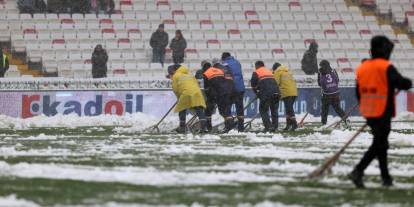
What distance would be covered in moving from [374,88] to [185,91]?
12.1 meters

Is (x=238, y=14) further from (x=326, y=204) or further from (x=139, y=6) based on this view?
(x=326, y=204)

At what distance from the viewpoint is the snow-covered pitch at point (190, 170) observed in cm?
1077

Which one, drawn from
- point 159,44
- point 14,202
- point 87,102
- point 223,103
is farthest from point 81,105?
point 14,202

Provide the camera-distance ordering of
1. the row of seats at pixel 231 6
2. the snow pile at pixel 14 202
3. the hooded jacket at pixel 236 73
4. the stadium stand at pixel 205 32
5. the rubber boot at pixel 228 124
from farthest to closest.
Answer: the row of seats at pixel 231 6 → the stadium stand at pixel 205 32 → the hooded jacket at pixel 236 73 → the rubber boot at pixel 228 124 → the snow pile at pixel 14 202

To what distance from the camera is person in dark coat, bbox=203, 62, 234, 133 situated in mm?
24547

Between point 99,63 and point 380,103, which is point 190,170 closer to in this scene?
point 380,103

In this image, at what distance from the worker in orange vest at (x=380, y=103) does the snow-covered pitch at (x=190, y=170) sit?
0.83 feet

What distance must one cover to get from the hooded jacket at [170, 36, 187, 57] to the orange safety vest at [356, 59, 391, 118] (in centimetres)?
2375

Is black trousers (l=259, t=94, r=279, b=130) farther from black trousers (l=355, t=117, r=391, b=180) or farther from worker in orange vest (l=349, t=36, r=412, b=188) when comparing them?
black trousers (l=355, t=117, r=391, b=180)

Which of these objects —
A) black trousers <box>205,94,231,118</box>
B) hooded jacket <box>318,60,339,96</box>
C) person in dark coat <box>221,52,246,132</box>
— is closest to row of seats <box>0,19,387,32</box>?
hooded jacket <box>318,60,339,96</box>

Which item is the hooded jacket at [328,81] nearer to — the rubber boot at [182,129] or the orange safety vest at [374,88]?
the rubber boot at [182,129]

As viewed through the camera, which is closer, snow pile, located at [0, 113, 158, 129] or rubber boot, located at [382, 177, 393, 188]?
rubber boot, located at [382, 177, 393, 188]

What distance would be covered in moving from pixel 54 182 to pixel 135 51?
25.3m

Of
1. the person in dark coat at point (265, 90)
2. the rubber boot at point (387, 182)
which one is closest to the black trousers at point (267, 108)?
the person in dark coat at point (265, 90)
